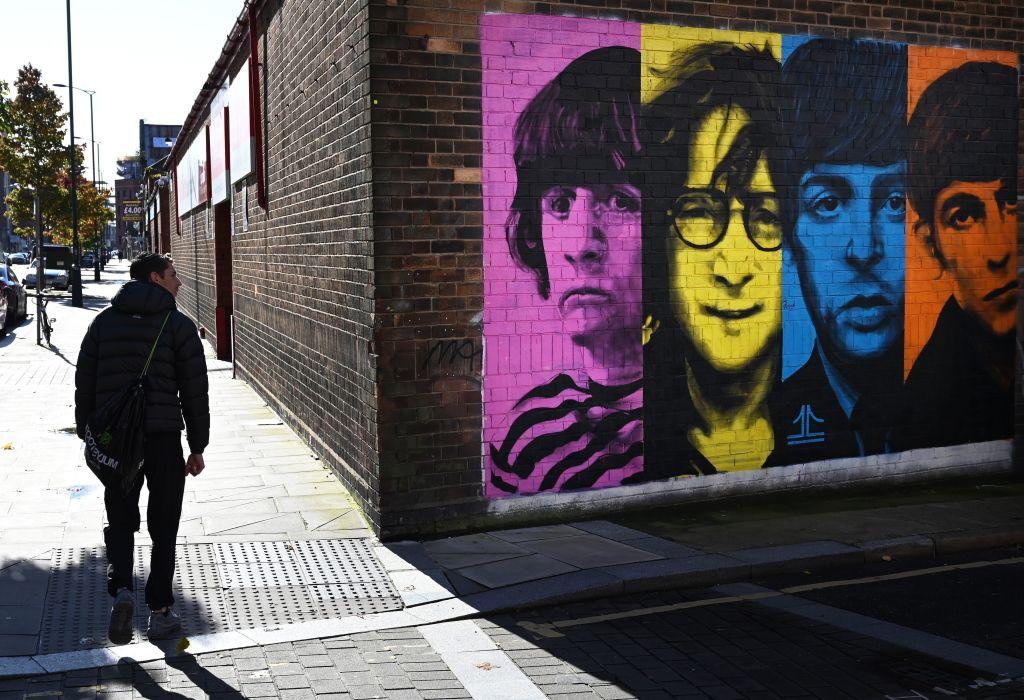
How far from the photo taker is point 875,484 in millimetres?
9695

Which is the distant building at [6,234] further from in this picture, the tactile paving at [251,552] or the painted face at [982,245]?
the painted face at [982,245]

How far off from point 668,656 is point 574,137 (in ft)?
14.1

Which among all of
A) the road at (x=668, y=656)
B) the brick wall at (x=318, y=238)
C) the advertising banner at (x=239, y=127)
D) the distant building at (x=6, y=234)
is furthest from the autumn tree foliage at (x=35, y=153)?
the distant building at (x=6, y=234)

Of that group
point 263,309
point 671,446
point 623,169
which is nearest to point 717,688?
point 671,446

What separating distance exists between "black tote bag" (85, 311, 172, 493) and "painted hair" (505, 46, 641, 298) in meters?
3.38

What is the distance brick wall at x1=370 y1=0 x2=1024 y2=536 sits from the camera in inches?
300

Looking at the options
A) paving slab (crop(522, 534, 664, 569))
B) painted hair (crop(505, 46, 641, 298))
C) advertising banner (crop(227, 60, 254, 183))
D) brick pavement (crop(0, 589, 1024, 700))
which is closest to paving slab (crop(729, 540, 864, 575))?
paving slab (crop(522, 534, 664, 569))

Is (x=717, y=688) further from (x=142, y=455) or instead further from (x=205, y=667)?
(x=142, y=455)

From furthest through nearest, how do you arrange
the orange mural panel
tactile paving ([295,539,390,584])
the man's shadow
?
the orange mural panel < tactile paving ([295,539,390,584]) < the man's shadow

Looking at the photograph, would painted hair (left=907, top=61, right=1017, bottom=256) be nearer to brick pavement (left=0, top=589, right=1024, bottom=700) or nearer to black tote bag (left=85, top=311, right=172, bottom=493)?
brick pavement (left=0, top=589, right=1024, bottom=700)

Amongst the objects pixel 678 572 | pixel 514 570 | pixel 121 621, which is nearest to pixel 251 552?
pixel 121 621

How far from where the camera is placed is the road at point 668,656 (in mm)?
5059

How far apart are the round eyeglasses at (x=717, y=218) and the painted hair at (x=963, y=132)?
5.26 feet

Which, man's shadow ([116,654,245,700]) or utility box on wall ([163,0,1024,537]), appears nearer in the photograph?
man's shadow ([116,654,245,700])
